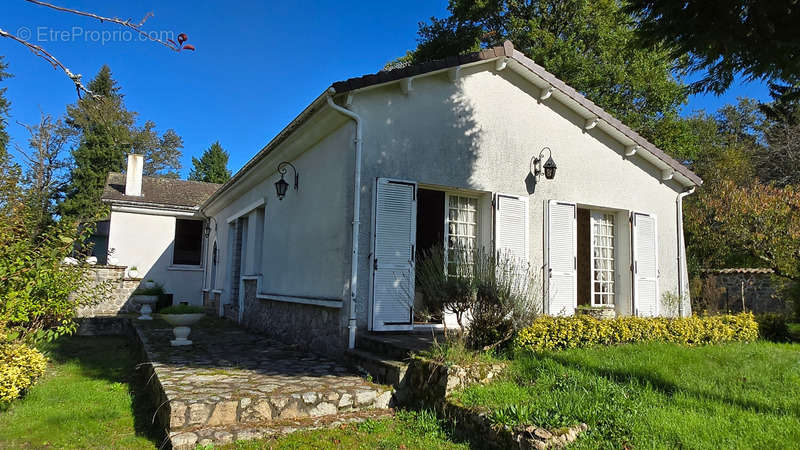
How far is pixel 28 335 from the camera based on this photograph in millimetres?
6059

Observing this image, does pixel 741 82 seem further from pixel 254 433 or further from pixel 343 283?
pixel 254 433

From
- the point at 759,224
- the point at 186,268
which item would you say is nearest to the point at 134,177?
the point at 186,268

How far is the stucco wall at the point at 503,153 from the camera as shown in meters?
Result: 7.11

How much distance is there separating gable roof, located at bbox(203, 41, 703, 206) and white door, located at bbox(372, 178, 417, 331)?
4.55 ft

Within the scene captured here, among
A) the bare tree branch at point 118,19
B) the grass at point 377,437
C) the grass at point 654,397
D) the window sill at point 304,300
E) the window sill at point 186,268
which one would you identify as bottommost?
the grass at point 377,437

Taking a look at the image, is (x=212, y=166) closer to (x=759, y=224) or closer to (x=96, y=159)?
(x=96, y=159)

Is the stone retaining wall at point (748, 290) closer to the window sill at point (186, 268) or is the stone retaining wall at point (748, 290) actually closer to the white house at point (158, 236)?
the window sill at point (186, 268)

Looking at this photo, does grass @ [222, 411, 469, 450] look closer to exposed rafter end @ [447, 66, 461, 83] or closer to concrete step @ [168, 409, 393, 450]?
concrete step @ [168, 409, 393, 450]

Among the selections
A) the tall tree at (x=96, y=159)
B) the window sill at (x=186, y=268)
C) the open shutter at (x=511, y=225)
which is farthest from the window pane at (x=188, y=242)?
the open shutter at (x=511, y=225)

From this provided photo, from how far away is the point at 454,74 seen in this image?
25.4 ft

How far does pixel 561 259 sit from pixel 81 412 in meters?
7.30

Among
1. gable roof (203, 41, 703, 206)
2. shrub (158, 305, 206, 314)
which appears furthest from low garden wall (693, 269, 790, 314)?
shrub (158, 305, 206, 314)

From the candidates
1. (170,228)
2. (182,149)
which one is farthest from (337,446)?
(182,149)

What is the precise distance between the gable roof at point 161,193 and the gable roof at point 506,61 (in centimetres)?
1272
